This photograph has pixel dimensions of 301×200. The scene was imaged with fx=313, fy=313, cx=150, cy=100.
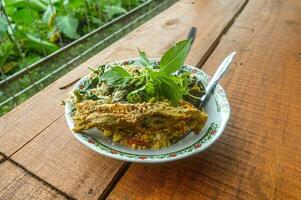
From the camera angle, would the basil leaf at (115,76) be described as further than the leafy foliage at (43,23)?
No

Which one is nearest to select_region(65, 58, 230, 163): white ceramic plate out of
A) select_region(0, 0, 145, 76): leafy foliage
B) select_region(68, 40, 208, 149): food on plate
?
select_region(68, 40, 208, 149): food on plate

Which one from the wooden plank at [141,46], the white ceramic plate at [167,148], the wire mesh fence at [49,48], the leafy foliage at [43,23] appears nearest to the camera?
the white ceramic plate at [167,148]

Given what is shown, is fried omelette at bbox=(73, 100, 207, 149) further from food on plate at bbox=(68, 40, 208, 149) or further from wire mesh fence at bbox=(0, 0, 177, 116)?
wire mesh fence at bbox=(0, 0, 177, 116)

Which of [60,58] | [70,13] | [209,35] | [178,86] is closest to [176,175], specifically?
[178,86]

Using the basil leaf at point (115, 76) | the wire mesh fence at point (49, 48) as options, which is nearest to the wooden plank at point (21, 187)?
the basil leaf at point (115, 76)

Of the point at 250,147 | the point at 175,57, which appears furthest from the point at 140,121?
the point at 250,147

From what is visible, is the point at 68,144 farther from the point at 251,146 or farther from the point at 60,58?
the point at 60,58

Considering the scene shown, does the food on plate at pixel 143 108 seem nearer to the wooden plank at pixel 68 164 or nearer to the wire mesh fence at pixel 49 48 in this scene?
the wooden plank at pixel 68 164
